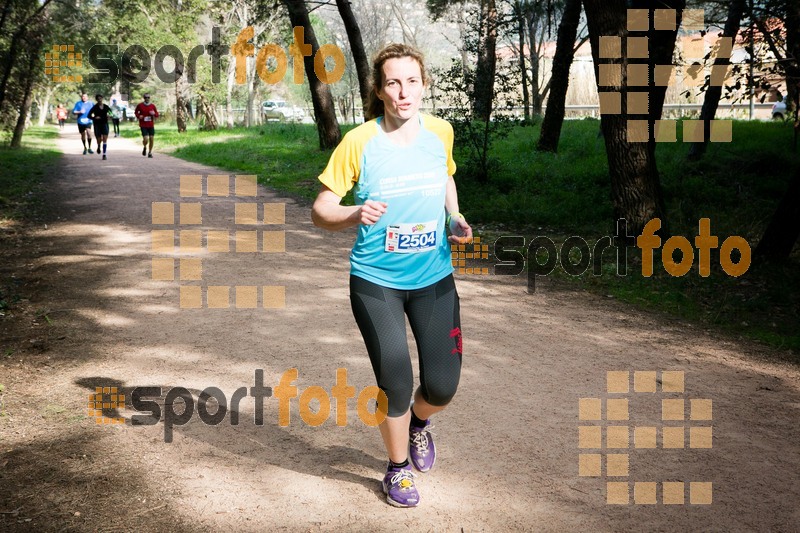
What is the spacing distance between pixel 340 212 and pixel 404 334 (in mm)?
707

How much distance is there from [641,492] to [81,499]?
3057 millimetres

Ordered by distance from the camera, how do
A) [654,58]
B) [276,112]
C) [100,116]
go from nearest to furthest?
[654,58] < [100,116] < [276,112]

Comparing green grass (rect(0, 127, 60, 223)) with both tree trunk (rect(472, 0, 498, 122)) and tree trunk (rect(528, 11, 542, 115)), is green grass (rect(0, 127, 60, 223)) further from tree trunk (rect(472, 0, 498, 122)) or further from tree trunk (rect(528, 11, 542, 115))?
tree trunk (rect(528, 11, 542, 115))

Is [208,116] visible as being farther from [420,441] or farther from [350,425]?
[420,441]

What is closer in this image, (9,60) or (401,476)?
(401,476)

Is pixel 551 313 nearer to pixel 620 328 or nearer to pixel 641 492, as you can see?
pixel 620 328

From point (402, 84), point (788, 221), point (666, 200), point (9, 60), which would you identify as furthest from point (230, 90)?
point (402, 84)

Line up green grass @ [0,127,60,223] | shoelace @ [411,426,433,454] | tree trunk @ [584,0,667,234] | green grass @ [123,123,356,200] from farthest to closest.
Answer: green grass @ [123,123,356,200] < green grass @ [0,127,60,223] < tree trunk @ [584,0,667,234] < shoelace @ [411,426,433,454]

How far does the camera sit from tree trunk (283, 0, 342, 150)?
19530 millimetres

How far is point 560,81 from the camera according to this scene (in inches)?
695

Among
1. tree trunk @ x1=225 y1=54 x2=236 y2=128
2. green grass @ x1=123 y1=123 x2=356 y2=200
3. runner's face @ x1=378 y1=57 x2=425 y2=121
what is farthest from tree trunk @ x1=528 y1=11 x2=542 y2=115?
runner's face @ x1=378 y1=57 x2=425 y2=121

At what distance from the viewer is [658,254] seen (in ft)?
31.2

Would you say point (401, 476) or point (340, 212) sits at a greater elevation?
point (340, 212)

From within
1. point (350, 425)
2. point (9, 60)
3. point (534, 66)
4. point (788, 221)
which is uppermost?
point (534, 66)
